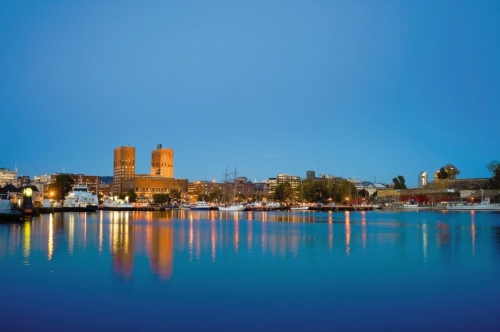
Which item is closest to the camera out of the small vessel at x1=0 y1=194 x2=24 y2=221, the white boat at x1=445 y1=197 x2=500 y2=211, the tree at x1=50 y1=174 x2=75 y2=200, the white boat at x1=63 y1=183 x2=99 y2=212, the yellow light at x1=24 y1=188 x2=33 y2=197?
the small vessel at x1=0 y1=194 x2=24 y2=221

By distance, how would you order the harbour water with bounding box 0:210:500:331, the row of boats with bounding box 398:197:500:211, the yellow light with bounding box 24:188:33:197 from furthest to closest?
the row of boats with bounding box 398:197:500:211 → the yellow light with bounding box 24:188:33:197 → the harbour water with bounding box 0:210:500:331

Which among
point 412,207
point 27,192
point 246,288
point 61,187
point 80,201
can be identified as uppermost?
point 61,187

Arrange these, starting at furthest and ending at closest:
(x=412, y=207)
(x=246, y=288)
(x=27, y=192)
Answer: (x=412, y=207)
(x=27, y=192)
(x=246, y=288)

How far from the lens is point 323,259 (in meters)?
28.9

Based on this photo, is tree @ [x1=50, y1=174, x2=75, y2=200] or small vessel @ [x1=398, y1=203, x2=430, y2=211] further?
small vessel @ [x1=398, y1=203, x2=430, y2=211]

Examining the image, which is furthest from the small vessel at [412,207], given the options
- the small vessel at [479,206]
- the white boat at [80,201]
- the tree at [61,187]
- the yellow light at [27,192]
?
the yellow light at [27,192]

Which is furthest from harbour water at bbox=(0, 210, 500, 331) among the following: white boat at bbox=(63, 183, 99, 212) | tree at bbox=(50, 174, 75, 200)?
tree at bbox=(50, 174, 75, 200)

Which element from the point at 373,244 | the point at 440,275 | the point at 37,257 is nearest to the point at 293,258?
the point at 440,275

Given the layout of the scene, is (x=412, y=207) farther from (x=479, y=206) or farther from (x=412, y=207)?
(x=479, y=206)

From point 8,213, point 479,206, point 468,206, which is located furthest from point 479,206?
point 8,213

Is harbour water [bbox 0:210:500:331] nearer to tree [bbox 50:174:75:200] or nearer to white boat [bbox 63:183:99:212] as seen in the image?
white boat [bbox 63:183:99:212]

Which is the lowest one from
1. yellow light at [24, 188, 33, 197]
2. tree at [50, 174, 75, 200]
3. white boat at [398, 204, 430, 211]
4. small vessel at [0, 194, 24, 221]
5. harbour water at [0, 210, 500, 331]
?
white boat at [398, 204, 430, 211]

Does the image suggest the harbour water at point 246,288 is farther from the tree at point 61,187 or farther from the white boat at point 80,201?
the tree at point 61,187

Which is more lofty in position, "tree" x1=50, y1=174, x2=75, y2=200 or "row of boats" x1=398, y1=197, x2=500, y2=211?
"tree" x1=50, y1=174, x2=75, y2=200
